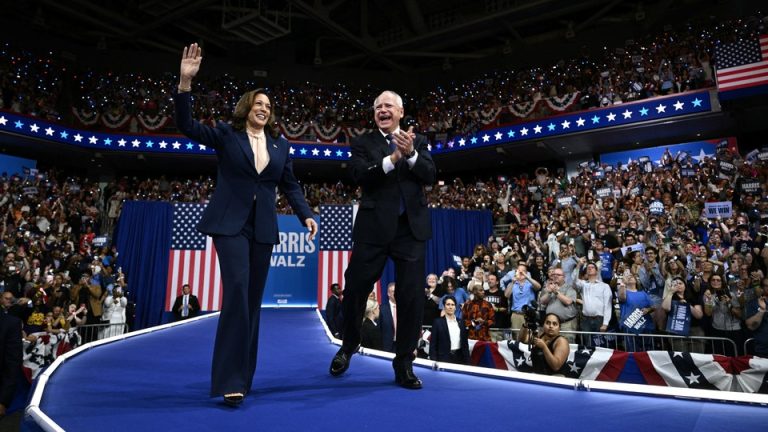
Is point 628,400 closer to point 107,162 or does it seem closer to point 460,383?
point 460,383

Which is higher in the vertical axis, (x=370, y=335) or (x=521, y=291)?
(x=521, y=291)

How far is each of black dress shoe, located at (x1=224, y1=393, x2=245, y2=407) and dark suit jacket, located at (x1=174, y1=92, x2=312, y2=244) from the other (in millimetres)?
661

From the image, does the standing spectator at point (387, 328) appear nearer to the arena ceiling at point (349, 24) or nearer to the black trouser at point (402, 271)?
the black trouser at point (402, 271)

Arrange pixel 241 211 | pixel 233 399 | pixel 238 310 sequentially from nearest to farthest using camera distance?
pixel 233 399
pixel 238 310
pixel 241 211

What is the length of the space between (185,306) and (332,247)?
3.71 metres

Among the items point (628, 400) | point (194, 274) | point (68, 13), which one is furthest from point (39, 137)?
point (628, 400)

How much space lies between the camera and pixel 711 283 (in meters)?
6.28

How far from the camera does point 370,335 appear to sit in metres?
6.27

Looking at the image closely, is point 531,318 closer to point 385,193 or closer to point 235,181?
point 385,193

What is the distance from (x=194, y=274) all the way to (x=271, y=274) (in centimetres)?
186

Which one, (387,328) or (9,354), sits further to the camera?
(387,328)

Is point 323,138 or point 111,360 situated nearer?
point 111,360

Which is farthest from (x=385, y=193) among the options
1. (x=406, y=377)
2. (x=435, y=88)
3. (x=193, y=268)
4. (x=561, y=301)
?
(x=435, y=88)

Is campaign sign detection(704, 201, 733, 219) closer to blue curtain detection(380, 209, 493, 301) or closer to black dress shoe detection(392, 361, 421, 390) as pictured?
blue curtain detection(380, 209, 493, 301)
